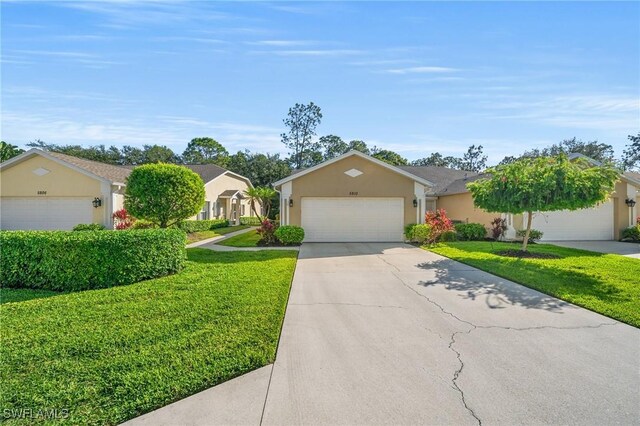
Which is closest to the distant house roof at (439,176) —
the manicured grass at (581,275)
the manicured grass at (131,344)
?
the manicured grass at (581,275)

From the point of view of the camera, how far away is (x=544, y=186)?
32.7 ft

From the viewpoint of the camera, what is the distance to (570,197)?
9.62 m

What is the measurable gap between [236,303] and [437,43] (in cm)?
898

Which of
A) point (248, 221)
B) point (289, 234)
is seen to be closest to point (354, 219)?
point (289, 234)

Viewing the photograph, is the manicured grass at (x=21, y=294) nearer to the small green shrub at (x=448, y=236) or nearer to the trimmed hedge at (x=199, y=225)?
the trimmed hedge at (x=199, y=225)

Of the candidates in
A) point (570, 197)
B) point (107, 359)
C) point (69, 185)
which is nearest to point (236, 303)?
point (107, 359)

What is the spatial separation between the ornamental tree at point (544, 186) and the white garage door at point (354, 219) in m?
4.38

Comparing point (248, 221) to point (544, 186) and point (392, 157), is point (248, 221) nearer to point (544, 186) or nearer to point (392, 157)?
point (392, 157)

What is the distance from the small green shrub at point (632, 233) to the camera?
15289mm

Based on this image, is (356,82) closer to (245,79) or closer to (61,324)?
(245,79)

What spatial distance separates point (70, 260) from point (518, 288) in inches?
385

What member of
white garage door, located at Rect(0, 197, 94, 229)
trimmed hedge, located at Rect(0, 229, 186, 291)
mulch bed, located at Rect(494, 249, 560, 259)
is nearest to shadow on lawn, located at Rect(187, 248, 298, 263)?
trimmed hedge, located at Rect(0, 229, 186, 291)

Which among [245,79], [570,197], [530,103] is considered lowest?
[570,197]

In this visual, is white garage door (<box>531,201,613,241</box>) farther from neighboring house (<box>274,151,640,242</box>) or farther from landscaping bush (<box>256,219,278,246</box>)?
landscaping bush (<box>256,219,278,246</box>)
